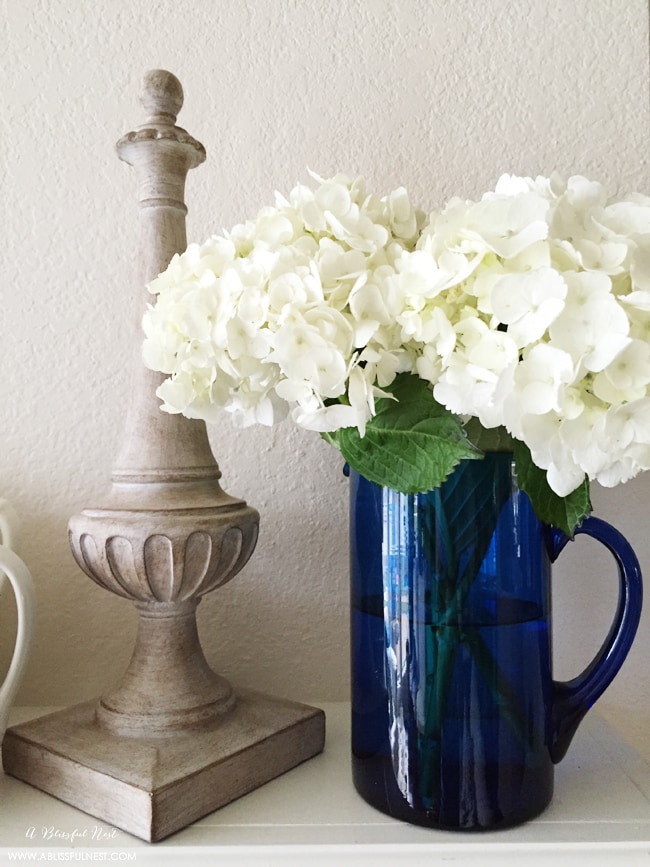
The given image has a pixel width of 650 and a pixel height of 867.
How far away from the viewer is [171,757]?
1.70ft

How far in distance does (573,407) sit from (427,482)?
10 centimetres

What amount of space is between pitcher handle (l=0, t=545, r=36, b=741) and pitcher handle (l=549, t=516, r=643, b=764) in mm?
424

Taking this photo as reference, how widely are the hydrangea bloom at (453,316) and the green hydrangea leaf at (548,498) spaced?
44 mm

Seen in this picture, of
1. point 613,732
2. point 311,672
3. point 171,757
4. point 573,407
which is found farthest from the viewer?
point 311,672

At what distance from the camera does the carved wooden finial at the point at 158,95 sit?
2.02 feet

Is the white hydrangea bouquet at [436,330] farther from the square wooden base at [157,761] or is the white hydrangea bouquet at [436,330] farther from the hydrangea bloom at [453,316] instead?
the square wooden base at [157,761]

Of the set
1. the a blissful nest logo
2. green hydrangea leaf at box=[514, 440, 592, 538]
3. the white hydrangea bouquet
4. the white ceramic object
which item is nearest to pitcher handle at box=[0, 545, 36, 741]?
the white ceramic object

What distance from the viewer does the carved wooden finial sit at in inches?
24.3

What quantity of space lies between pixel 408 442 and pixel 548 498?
0.32 feet

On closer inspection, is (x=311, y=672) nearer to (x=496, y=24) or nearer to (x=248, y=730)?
(x=248, y=730)

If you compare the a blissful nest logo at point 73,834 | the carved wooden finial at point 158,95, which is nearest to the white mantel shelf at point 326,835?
the a blissful nest logo at point 73,834

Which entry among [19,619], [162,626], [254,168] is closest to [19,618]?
[19,619]

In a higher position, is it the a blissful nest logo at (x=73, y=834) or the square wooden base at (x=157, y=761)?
the square wooden base at (x=157, y=761)

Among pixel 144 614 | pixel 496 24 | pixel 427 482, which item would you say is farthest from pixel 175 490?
pixel 496 24
